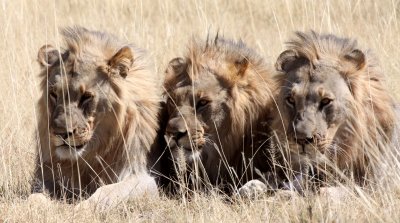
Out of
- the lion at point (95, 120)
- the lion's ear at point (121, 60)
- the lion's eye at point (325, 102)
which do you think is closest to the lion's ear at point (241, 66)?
the lion at point (95, 120)

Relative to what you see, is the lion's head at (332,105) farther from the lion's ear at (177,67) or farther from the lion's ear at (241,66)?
the lion's ear at (177,67)

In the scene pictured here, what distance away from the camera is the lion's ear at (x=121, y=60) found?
683 cm

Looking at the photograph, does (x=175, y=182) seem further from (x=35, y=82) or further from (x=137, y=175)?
(x=35, y=82)

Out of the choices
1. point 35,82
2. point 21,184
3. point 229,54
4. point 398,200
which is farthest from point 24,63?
point 398,200

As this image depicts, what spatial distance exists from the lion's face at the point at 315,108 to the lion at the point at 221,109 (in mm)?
433

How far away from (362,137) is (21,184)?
2558mm

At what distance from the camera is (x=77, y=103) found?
21.7 feet

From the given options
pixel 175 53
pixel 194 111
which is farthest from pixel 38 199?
pixel 175 53

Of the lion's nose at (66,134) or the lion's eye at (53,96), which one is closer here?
the lion's nose at (66,134)

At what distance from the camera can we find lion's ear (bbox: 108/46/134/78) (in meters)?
6.83

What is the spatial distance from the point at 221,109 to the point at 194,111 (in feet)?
0.81

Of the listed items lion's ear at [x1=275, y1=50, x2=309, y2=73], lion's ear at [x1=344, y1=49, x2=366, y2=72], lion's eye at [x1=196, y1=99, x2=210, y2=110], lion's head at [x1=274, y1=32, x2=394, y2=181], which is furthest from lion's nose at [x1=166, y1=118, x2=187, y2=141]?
lion's ear at [x1=344, y1=49, x2=366, y2=72]

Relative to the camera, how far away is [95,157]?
6.86 m

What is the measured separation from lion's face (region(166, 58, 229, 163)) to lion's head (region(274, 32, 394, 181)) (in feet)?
1.48
